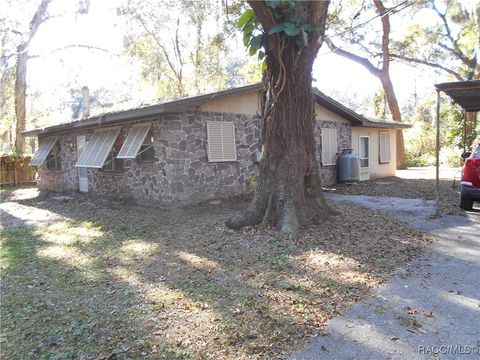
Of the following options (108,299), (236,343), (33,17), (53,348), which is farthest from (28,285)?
(33,17)

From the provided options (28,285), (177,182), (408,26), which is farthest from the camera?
(408,26)

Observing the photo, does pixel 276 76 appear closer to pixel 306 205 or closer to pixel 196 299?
pixel 306 205

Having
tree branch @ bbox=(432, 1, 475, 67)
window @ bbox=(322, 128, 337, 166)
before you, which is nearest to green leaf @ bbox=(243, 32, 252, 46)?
window @ bbox=(322, 128, 337, 166)

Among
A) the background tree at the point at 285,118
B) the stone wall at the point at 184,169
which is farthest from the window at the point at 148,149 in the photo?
the background tree at the point at 285,118

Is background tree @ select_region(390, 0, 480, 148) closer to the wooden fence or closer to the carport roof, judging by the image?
the carport roof

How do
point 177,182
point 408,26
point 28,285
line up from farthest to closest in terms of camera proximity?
point 408,26 < point 177,182 < point 28,285

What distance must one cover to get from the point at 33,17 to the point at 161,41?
23.2 ft

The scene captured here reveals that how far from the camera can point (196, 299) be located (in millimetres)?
4188

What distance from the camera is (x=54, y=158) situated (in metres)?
16.3

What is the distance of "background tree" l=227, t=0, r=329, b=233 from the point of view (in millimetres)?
6613

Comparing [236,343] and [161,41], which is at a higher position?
[161,41]

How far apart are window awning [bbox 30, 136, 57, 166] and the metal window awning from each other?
13644 millimetres

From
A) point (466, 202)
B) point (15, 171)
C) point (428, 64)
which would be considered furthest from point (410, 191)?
point (15, 171)

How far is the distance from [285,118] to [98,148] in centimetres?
740
